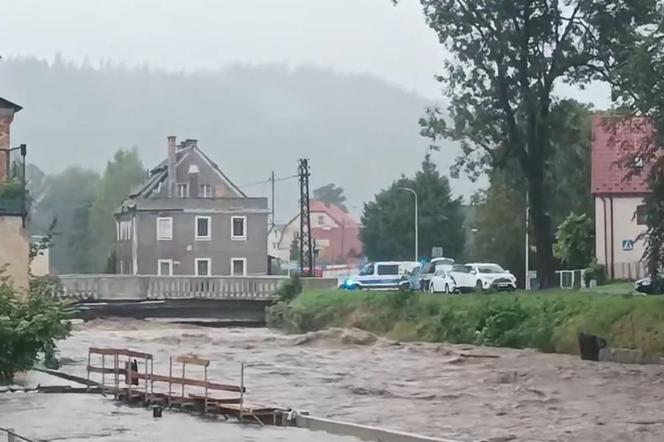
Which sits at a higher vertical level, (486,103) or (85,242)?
(486,103)

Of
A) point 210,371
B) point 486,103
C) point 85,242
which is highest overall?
point 486,103

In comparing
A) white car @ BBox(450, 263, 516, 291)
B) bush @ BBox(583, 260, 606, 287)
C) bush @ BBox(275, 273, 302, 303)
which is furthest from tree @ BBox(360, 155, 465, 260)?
white car @ BBox(450, 263, 516, 291)

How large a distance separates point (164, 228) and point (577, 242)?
3104 cm

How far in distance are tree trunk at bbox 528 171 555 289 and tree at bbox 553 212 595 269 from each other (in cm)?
2305

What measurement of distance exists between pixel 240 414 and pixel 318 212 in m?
147

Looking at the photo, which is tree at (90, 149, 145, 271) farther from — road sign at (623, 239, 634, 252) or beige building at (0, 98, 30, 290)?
beige building at (0, 98, 30, 290)

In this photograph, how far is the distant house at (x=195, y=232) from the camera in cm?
9225

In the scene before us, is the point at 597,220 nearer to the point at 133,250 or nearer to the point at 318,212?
the point at 133,250

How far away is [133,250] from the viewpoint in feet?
288

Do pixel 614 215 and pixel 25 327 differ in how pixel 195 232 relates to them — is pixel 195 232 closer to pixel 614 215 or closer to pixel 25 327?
pixel 614 215

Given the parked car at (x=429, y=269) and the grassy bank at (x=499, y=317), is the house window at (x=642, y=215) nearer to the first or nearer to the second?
the grassy bank at (x=499, y=317)

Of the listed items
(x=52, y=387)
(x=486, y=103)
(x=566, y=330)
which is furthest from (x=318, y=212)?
(x=52, y=387)

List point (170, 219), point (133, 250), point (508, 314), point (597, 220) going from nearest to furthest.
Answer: point (508, 314) < point (597, 220) < point (133, 250) < point (170, 219)

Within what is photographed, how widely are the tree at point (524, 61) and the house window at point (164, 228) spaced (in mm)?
40642
